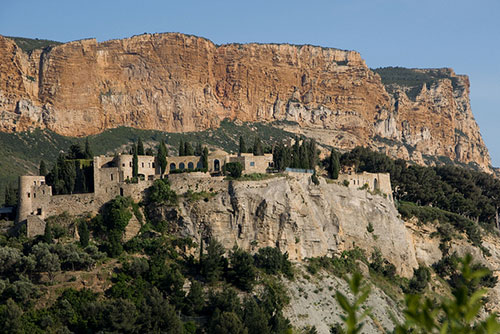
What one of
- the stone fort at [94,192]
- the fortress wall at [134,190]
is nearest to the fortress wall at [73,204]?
the stone fort at [94,192]

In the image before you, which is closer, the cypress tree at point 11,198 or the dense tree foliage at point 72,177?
the dense tree foliage at point 72,177

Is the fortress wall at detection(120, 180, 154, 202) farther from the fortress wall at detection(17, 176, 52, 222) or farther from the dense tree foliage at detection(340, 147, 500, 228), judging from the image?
the dense tree foliage at detection(340, 147, 500, 228)

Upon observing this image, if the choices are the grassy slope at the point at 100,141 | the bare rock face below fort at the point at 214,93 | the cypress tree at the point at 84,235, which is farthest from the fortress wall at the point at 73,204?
the bare rock face below fort at the point at 214,93

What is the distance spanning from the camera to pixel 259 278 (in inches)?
2080

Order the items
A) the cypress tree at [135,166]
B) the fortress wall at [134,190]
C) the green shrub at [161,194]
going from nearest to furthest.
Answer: the green shrub at [161,194]
the fortress wall at [134,190]
the cypress tree at [135,166]

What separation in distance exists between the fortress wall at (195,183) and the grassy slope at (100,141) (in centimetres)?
4004

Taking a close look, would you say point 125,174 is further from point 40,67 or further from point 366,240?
point 40,67

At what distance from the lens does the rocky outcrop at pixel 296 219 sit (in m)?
54.8

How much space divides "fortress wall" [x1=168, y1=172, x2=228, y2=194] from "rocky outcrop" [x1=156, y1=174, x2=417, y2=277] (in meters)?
0.63

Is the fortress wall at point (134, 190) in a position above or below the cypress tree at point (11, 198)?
above

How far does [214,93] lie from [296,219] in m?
97.0

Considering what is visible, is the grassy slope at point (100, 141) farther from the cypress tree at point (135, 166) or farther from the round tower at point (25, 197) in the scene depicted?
the cypress tree at point (135, 166)

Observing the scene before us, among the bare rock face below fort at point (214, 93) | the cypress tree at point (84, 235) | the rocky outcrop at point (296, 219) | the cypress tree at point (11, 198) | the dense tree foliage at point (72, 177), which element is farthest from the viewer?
the bare rock face below fort at point (214, 93)

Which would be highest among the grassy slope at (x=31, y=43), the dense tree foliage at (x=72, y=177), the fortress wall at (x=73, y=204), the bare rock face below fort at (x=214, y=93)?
the grassy slope at (x=31, y=43)
